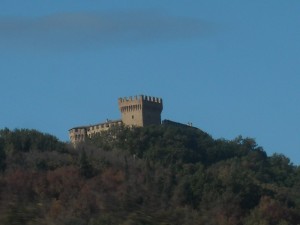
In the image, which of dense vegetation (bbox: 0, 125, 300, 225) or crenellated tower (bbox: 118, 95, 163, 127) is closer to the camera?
dense vegetation (bbox: 0, 125, 300, 225)

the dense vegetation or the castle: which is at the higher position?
the castle

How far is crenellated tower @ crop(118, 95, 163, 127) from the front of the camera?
73.1 m

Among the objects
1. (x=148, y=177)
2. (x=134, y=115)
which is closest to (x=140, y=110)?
(x=134, y=115)

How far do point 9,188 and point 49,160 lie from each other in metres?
41.9

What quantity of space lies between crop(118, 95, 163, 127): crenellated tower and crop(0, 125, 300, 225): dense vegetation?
3040 millimetres

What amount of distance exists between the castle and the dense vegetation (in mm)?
3124

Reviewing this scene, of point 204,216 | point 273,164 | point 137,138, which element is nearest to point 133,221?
point 204,216

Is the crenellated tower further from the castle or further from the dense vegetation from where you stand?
the dense vegetation

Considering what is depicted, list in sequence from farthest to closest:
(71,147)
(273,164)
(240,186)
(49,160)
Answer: (273,164), (71,147), (49,160), (240,186)

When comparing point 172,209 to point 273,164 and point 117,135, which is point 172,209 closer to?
point 117,135

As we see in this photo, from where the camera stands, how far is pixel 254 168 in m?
65.1

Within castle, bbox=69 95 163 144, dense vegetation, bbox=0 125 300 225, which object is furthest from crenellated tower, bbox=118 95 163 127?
dense vegetation, bbox=0 125 300 225

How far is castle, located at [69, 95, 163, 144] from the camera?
7312 centimetres

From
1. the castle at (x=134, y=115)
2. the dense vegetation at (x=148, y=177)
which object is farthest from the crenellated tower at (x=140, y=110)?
the dense vegetation at (x=148, y=177)
